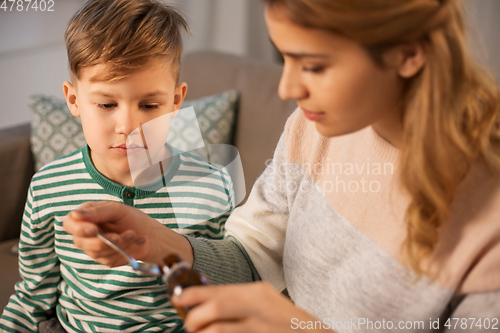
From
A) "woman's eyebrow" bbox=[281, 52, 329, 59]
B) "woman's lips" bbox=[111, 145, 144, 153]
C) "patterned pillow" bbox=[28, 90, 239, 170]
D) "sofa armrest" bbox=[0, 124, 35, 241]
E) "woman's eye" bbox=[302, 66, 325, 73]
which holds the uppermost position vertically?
"woman's eyebrow" bbox=[281, 52, 329, 59]

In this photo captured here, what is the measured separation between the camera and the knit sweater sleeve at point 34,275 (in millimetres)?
923

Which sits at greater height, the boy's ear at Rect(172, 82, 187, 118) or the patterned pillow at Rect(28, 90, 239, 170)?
the boy's ear at Rect(172, 82, 187, 118)

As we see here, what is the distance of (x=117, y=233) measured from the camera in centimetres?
66

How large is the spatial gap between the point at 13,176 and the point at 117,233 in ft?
3.05

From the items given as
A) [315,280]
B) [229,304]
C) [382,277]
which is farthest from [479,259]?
[229,304]

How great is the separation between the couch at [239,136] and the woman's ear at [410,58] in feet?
2.43

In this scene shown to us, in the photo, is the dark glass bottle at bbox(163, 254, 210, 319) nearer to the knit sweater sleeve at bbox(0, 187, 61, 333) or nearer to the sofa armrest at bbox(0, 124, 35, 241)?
the knit sweater sleeve at bbox(0, 187, 61, 333)

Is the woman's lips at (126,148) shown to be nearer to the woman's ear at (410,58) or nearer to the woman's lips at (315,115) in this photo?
the woman's lips at (315,115)

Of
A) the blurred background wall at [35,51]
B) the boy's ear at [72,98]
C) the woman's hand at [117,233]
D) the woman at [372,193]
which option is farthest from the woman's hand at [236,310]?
the blurred background wall at [35,51]

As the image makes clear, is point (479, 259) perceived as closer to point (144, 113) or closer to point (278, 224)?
point (278, 224)

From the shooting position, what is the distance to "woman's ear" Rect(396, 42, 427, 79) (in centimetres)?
56

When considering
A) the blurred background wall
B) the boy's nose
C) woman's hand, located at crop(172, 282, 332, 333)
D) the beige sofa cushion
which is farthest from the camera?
the blurred background wall

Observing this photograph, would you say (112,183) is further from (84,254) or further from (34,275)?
(34,275)

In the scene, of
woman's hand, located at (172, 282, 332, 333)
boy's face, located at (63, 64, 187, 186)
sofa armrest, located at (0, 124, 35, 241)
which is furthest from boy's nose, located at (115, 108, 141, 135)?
sofa armrest, located at (0, 124, 35, 241)
